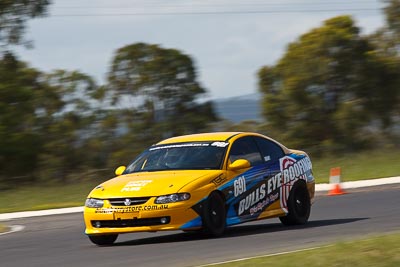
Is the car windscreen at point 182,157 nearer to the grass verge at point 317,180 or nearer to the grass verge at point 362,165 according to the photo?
the grass verge at point 317,180

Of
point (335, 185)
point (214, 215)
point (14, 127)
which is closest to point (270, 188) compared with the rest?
point (214, 215)

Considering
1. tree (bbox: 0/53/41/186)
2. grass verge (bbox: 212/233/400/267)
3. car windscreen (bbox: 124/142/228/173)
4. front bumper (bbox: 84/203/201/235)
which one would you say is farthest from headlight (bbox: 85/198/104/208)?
tree (bbox: 0/53/41/186)

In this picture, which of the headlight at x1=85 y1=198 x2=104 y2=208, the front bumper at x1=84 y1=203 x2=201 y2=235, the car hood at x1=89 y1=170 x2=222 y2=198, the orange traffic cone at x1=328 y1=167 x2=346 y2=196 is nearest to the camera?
the front bumper at x1=84 y1=203 x2=201 y2=235

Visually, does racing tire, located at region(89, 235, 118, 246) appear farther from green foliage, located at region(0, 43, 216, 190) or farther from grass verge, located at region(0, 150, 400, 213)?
green foliage, located at region(0, 43, 216, 190)

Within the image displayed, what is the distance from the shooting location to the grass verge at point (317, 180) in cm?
2603

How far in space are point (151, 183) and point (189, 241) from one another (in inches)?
34.2

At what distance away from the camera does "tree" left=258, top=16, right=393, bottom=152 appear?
43.3 metres

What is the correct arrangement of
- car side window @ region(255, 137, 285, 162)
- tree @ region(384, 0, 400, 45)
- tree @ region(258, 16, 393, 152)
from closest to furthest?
1. car side window @ region(255, 137, 285, 162)
2. tree @ region(258, 16, 393, 152)
3. tree @ region(384, 0, 400, 45)

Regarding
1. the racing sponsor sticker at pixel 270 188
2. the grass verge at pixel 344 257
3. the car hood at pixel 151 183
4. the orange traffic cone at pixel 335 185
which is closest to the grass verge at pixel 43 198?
the orange traffic cone at pixel 335 185

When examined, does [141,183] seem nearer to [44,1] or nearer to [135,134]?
[44,1]

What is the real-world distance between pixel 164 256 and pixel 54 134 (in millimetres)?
30716

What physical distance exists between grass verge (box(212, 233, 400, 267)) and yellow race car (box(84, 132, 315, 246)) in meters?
2.74

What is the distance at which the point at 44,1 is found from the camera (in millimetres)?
38344

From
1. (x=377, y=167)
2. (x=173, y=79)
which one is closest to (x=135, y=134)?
(x=173, y=79)
